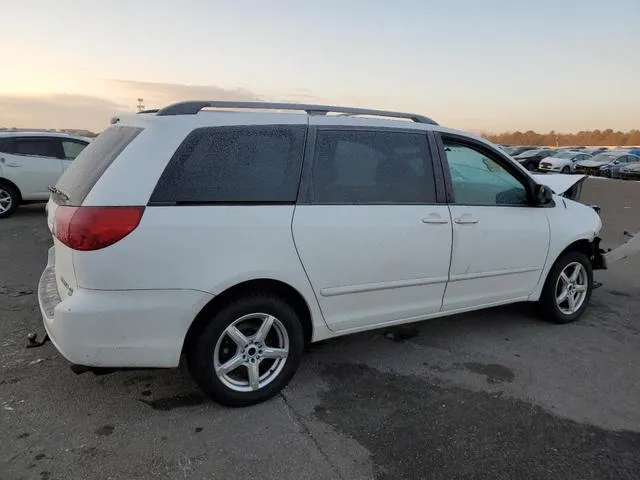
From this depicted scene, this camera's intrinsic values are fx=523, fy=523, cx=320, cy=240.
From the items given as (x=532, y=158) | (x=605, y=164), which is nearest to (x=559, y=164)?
(x=605, y=164)

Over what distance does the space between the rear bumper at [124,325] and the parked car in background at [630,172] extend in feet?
113

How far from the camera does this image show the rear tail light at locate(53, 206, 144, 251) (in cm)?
266

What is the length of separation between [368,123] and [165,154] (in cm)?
139

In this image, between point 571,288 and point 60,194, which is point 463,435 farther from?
point 60,194

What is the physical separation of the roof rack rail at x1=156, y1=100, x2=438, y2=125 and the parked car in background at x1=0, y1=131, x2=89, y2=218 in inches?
348

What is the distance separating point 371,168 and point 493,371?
169cm

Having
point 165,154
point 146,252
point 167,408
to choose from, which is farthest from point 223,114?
point 167,408

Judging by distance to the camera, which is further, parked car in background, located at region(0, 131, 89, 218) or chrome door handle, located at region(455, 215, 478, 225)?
parked car in background, located at region(0, 131, 89, 218)

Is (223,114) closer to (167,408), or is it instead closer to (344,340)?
(167,408)

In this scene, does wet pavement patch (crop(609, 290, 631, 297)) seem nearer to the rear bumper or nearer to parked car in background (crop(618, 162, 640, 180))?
the rear bumper

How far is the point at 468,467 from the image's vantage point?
103 inches

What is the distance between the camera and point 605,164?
35000 millimetres

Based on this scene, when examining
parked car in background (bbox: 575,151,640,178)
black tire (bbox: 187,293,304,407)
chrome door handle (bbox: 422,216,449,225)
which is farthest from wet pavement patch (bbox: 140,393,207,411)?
parked car in background (bbox: 575,151,640,178)

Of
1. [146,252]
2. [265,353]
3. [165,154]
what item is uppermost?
[165,154]
